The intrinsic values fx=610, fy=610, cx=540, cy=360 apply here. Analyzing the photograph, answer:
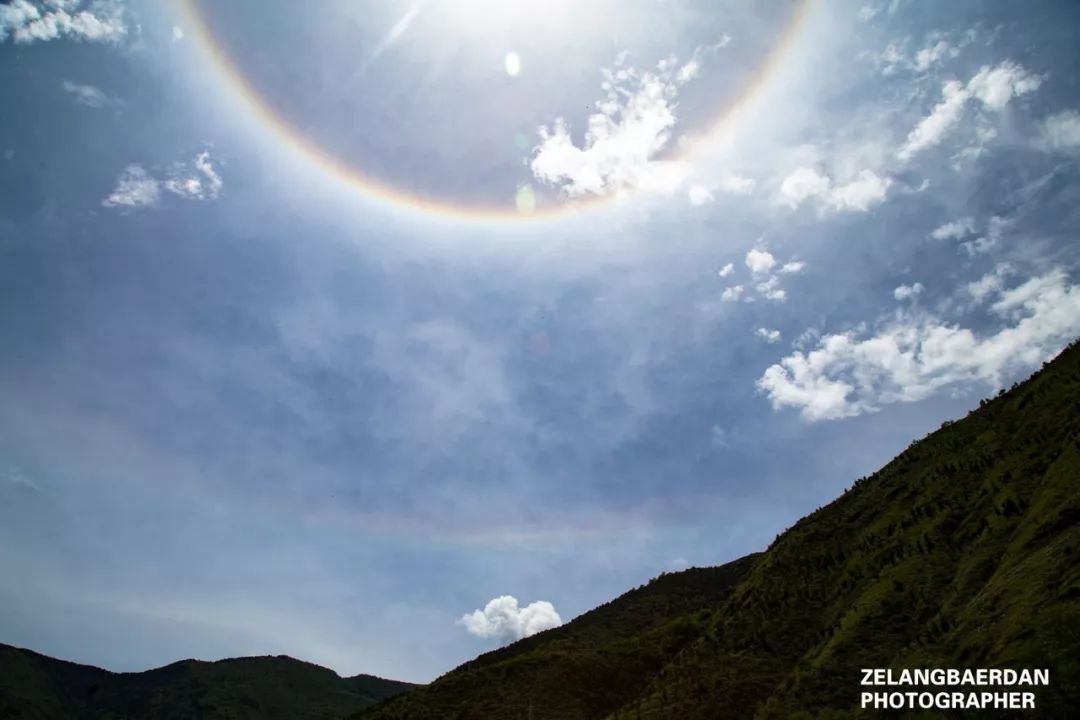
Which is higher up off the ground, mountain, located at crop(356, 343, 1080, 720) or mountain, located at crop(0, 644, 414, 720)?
mountain, located at crop(356, 343, 1080, 720)

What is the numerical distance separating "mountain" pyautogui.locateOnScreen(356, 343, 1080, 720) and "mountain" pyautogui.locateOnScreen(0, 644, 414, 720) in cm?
9727

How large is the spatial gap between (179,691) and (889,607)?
174 meters

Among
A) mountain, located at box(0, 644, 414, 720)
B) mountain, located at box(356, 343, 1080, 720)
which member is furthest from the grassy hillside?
mountain, located at box(0, 644, 414, 720)

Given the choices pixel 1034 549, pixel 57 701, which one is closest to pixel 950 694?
pixel 1034 549

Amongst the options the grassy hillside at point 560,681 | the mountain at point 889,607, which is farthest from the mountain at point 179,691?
the grassy hillside at point 560,681

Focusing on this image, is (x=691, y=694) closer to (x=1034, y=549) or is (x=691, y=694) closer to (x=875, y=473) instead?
(x=1034, y=549)

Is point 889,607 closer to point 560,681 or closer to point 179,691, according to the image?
point 560,681

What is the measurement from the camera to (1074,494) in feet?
95.1

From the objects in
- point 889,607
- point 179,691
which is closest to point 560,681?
point 889,607

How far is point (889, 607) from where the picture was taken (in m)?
33.4

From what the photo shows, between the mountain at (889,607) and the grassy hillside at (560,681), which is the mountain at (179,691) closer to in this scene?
the mountain at (889,607)

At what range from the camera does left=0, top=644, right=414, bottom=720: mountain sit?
138500 millimetres

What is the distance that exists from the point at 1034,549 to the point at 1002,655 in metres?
8.93

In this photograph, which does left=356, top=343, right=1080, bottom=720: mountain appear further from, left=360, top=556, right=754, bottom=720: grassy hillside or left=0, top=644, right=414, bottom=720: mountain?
left=0, top=644, right=414, bottom=720: mountain
